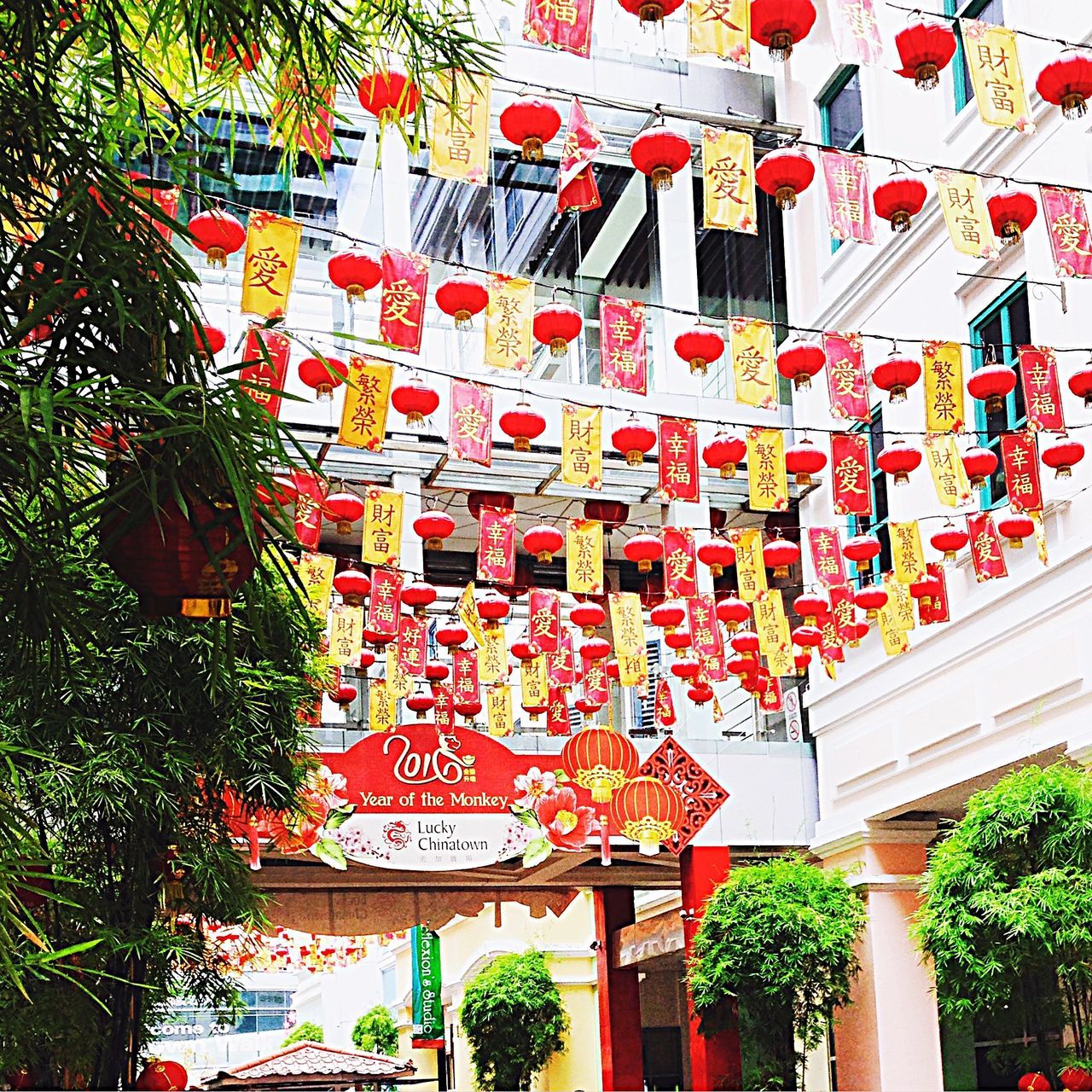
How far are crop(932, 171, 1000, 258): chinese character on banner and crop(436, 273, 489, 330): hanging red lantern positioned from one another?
2.03 metres

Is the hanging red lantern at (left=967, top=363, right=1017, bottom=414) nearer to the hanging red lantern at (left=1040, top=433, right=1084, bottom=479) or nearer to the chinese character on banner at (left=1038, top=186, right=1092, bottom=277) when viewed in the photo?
the hanging red lantern at (left=1040, top=433, right=1084, bottom=479)

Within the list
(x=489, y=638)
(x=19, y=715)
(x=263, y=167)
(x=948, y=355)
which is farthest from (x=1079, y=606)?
(x=263, y=167)

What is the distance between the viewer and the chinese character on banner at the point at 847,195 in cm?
664

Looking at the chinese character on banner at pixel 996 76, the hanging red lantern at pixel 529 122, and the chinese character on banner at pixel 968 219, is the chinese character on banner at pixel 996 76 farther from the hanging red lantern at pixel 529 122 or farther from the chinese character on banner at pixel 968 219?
the hanging red lantern at pixel 529 122

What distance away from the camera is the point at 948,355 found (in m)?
7.71

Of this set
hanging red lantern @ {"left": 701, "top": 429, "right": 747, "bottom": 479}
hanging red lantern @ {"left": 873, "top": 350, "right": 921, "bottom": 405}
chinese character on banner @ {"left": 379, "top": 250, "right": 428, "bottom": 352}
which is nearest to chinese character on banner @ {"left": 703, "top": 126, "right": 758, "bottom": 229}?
chinese character on banner @ {"left": 379, "top": 250, "right": 428, "bottom": 352}

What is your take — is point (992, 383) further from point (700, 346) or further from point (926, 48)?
point (926, 48)

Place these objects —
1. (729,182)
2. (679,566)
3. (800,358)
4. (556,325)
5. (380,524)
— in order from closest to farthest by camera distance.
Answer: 1. (729,182)
2. (556,325)
3. (800,358)
4. (380,524)
5. (679,566)

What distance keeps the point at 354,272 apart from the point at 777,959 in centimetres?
514

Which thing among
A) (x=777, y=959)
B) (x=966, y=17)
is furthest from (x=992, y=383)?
(x=777, y=959)

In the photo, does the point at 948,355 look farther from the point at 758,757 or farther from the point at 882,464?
the point at 758,757

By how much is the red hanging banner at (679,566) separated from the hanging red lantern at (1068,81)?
3.77 m

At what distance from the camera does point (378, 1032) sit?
21250 mm

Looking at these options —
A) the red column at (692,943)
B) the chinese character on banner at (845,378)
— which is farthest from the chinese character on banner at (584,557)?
the red column at (692,943)
